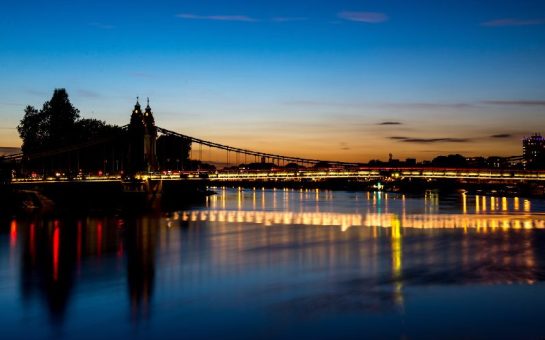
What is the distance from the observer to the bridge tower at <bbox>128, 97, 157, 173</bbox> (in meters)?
89.2

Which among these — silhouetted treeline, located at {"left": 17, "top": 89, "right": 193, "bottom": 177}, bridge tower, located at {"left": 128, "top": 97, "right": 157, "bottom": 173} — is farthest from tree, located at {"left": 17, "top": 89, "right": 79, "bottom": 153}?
bridge tower, located at {"left": 128, "top": 97, "right": 157, "bottom": 173}

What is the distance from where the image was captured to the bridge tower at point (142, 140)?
89169 mm

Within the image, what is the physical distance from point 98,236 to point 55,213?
21.9 metres

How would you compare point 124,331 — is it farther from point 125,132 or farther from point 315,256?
point 125,132

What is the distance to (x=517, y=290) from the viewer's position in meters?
26.1

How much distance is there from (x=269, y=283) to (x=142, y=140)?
67748mm

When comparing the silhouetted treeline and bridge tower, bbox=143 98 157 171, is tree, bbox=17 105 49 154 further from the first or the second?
bridge tower, bbox=143 98 157 171

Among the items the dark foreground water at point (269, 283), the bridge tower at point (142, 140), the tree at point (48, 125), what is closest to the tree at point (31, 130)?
the tree at point (48, 125)

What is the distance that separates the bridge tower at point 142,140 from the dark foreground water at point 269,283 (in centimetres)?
3868

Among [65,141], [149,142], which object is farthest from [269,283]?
[65,141]

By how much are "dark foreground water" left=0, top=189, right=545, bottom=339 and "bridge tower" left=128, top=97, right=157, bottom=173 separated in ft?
127

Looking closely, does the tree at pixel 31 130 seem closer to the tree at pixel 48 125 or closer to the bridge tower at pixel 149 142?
the tree at pixel 48 125

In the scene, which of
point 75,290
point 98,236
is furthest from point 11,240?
point 75,290

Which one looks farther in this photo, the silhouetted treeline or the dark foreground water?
the silhouetted treeline
